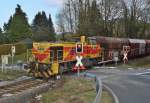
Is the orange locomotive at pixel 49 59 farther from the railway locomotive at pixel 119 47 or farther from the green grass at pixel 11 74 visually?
the railway locomotive at pixel 119 47

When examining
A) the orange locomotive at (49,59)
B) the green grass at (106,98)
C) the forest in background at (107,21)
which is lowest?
the green grass at (106,98)

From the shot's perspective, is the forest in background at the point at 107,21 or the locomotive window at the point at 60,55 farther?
the forest in background at the point at 107,21

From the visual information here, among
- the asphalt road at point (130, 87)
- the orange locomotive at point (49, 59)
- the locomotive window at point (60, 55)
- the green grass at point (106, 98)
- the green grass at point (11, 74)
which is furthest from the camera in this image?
the locomotive window at point (60, 55)

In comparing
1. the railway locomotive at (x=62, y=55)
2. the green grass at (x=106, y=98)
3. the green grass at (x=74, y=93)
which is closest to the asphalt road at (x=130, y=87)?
the green grass at (x=106, y=98)

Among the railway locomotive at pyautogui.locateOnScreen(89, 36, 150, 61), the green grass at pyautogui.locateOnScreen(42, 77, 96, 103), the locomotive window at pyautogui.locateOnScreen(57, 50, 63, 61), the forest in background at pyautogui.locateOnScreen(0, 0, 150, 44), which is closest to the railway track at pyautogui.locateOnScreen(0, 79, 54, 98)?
the green grass at pyautogui.locateOnScreen(42, 77, 96, 103)

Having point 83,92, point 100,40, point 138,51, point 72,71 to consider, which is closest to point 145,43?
point 138,51

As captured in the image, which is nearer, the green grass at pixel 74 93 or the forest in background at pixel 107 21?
the green grass at pixel 74 93

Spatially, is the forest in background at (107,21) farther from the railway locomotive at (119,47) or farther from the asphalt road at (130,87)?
the asphalt road at (130,87)

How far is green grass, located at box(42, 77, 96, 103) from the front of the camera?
19.0 meters

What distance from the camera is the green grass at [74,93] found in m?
19.0

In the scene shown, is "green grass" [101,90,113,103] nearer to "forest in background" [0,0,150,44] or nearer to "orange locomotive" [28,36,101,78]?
"orange locomotive" [28,36,101,78]

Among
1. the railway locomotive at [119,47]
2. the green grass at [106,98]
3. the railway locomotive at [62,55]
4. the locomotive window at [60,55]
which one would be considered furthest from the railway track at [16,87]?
the railway locomotive at [119,47]

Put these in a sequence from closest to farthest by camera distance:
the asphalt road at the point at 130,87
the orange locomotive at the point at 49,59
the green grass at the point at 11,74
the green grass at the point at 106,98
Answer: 1. the green grass at the point at 106,98
2. the asphalt road at the point at 130,87
3. the green grass at the point at 11,74
4. the orange locomotive at the point at 49,59

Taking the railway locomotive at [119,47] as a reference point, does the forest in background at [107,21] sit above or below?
above
